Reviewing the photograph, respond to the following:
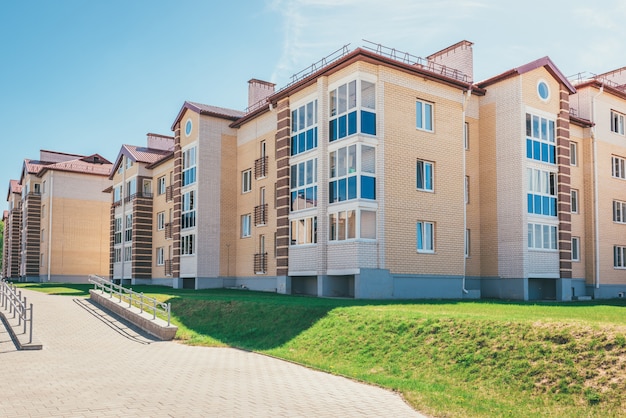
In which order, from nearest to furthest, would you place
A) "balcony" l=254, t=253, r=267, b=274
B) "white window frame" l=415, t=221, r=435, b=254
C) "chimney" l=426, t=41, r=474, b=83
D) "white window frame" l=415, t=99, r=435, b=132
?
"white window frame" l=415, t=221, r=435, b=254 → "white window frame" l=415, t=99, r=435, b=132 → "chimney" l=426, t=41, r=474, b=83 → "balcony" l=254, t=253, r=267, b=274

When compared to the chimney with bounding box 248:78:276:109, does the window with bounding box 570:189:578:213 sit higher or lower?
lower

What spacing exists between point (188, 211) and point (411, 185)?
47.2ft

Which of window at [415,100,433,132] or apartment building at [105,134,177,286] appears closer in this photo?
window at [415,100,433,132]

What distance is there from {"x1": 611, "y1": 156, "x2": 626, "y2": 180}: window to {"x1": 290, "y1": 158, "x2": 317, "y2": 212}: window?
16579 millimetres

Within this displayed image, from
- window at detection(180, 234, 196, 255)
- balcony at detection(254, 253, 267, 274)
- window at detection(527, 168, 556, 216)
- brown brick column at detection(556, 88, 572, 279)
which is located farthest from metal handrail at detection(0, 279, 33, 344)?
brown brick column at detection(556, 88, 572, 279)

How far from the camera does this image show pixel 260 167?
98.6 feet

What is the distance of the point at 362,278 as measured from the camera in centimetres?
2175

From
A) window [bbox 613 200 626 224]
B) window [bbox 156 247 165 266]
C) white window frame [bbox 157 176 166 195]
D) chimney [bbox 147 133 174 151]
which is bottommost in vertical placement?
window [bbox 156 247 165 266]

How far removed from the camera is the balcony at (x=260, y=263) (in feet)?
95.7

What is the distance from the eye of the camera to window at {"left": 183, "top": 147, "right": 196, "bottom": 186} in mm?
33000

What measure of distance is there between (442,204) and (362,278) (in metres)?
5.03

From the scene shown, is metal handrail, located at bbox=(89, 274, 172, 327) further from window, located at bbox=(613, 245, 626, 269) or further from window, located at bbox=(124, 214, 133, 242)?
window, located at bbox=(613, 245, 626, 269)

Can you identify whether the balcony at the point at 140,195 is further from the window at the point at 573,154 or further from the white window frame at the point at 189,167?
the window at the point at 573,154

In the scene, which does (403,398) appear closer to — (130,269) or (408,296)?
(408,296)
